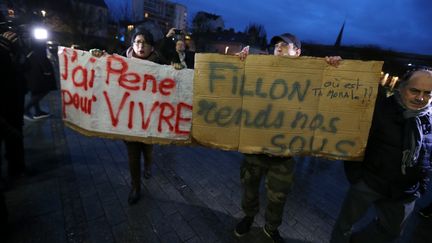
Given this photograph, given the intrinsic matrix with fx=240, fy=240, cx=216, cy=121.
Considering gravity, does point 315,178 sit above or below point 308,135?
below

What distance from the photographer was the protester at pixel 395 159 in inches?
74.4

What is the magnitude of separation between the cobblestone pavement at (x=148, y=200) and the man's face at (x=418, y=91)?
1.74 m

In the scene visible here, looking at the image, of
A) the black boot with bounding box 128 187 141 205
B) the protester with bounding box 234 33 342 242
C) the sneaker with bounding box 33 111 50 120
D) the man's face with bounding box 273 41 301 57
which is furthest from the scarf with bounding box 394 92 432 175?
the sneaker with bounding box 33 111 50 120

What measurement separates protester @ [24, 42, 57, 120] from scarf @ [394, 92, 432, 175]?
6699mm

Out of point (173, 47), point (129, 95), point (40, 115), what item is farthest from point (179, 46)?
point (40, 115)

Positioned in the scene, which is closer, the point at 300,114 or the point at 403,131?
the point at 403,131

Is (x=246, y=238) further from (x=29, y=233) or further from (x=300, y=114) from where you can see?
(x=29, y=233)

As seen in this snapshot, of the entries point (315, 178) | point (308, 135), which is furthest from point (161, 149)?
point (308, 135)

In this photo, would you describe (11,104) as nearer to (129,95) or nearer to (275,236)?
(129,95)

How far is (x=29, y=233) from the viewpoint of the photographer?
7.90 ft

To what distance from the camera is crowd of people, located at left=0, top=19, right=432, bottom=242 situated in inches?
75.3

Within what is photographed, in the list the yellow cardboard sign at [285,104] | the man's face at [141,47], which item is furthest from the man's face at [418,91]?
the man's face at [141,47]

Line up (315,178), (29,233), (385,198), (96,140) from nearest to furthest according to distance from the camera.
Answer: (385,198)
(29,233)
(315,178)
(96,140)

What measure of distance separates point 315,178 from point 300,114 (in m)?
2.54
